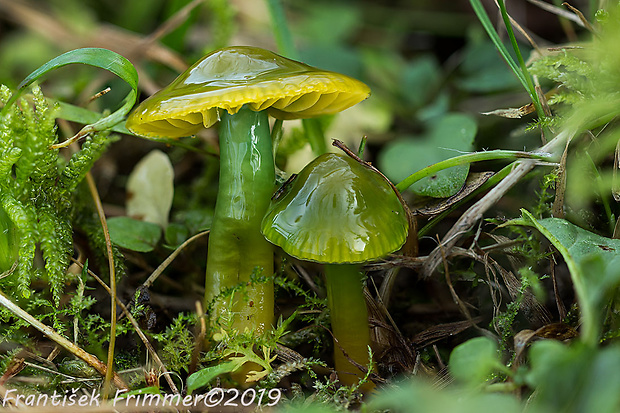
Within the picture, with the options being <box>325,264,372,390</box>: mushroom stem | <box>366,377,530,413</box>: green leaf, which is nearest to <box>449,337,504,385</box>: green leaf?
<box>366,377,530,413</box>: green leaf

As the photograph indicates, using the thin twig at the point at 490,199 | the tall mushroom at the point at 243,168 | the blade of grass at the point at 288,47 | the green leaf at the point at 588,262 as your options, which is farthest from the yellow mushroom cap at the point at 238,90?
the green leaf at the point at 588,262

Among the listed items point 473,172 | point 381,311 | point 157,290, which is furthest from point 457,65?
point 157,290

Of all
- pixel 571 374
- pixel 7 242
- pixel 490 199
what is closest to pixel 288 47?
pixel 490 199

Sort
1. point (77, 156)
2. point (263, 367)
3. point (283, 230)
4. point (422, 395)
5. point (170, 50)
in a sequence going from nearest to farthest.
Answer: point (422, 395)
point (283, 230)
point (263, 367)
point (77, 156)
point (170, 50)

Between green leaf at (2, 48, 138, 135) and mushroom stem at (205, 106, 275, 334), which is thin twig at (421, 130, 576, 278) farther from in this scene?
green leaf at (2, 48, 138, 135)

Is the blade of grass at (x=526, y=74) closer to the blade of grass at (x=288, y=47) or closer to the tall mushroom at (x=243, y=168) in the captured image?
the tall mushroom at (x=243, y=168)

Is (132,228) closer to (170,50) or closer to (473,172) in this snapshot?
(473,172)
